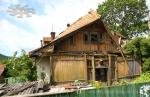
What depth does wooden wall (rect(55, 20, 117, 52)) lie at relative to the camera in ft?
103

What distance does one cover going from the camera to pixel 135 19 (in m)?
61.2

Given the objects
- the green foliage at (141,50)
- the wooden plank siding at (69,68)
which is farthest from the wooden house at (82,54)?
the green foliage at (141,50)

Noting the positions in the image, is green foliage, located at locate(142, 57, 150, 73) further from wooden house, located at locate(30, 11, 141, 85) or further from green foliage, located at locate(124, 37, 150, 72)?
wooden house, located at locate(30, 11, 141, 85)

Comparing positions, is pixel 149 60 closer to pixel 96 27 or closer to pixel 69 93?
pixel 96 27

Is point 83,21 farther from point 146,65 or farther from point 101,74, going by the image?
point 146,65

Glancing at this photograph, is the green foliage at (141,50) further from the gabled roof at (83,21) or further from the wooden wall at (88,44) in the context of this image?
the gabled roof at (83,21)

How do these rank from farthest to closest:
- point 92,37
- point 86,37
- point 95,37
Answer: point 95,37, point 92,37, point 86,37

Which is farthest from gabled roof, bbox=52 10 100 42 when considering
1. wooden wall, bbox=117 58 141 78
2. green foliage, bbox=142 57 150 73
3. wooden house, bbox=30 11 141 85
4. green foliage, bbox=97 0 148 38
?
green foliage, bbox=97 0 148 38

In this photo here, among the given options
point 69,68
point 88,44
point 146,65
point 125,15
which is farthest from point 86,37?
point 125,15

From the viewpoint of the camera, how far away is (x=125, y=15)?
60750 millimetres

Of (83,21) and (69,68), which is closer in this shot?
(69,68)

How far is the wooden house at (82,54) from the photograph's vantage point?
3014 centimetres

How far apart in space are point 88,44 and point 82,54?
1.63 metres

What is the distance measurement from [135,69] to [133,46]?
94.2 inches
